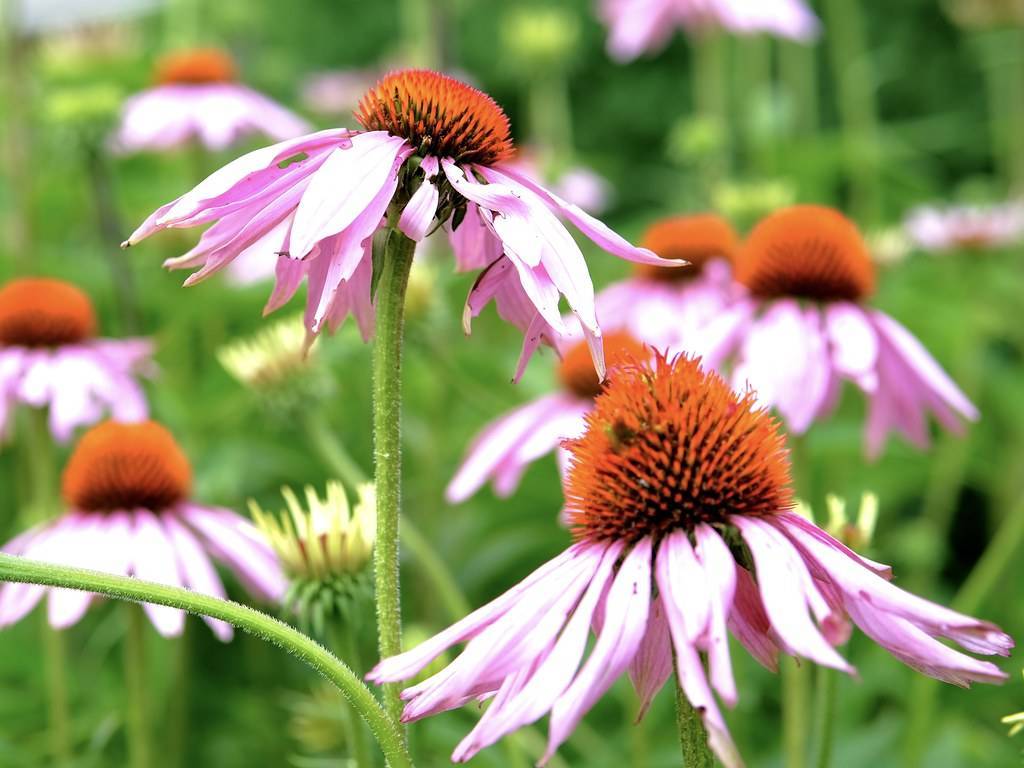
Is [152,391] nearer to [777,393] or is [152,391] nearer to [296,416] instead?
[296,416]

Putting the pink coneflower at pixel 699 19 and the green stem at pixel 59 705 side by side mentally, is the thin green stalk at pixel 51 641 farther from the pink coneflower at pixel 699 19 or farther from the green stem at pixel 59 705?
the pink coneflower at pixel 699 19

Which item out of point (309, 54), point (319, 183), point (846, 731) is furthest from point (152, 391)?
point (309, 54)

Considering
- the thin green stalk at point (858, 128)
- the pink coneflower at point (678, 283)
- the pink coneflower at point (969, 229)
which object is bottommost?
the pink coneflower at point (678, 283)

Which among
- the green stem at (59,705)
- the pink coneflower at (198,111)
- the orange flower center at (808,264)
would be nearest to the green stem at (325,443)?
the green stem at (59,705)

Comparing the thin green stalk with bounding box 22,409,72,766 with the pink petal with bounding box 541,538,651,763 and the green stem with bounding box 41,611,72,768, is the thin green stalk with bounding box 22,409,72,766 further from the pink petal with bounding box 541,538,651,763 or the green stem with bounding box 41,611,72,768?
the pink petal with bounding box 541,538,651,763

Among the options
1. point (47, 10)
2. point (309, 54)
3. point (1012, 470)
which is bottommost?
point (1012, 470)

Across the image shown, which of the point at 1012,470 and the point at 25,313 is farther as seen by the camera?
the point at 1012,470
